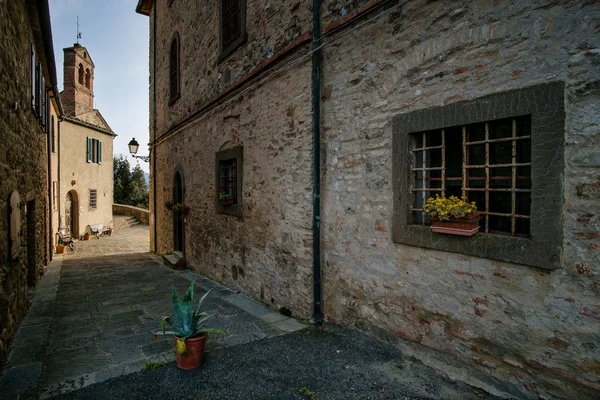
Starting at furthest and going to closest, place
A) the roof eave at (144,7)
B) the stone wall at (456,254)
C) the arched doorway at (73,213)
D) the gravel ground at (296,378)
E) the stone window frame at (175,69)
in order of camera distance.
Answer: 1. the arched doorway at (73,213)
2. the roof eave at (144,7)
3. the stone window frame at (175,69)
4. the gravel ground at (296,378)
5. the stone wall at (456,254)

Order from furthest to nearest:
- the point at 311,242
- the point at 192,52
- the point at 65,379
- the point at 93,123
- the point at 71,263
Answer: the point at 93,123 → the point at 71,263 → the point at 192,52 → the point at 311,242 → the point at 65,379

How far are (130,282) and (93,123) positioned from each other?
49.0 feet

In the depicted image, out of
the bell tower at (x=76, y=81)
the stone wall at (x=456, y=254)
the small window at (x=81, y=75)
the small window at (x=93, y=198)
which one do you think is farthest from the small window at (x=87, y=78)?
the stone wall at (x=456, y=254)

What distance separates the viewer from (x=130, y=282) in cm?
725

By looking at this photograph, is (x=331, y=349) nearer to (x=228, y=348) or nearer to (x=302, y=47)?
(x=228, y=348)

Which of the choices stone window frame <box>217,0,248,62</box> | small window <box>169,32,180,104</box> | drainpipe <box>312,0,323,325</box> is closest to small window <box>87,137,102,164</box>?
small window <box>169,32,180,104</box>

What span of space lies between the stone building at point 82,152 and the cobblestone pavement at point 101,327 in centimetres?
1007

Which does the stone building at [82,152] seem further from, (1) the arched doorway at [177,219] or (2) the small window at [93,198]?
(1) the arched doorway at [177,219]

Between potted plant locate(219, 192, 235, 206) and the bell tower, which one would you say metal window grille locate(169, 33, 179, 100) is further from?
the bell tower

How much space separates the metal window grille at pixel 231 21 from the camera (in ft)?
20.5

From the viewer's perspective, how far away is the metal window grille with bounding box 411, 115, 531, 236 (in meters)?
2.73

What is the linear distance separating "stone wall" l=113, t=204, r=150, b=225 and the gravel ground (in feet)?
67.8

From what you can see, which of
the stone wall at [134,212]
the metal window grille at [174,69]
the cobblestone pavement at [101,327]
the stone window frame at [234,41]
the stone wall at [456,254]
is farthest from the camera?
the stone wall at [134,212]

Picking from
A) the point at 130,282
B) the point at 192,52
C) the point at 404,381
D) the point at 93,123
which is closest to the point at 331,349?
the point at 404,381
